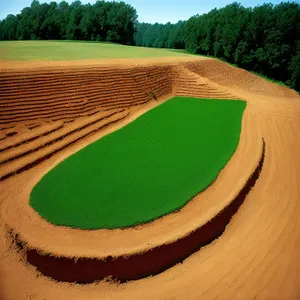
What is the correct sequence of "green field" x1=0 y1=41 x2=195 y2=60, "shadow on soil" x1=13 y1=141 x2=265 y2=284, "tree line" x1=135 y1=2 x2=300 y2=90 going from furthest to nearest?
"tree line" x1=135 y1=2 x2=300 y2=90 < "green field" x1=0 y1=41 x2=195 y2=60 < "shadow on soil" x1=13 y1=141 x2=265 y2=284

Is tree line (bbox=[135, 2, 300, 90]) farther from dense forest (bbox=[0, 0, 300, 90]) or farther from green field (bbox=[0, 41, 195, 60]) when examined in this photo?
green field (bbox=[0, 41, 195, 60])

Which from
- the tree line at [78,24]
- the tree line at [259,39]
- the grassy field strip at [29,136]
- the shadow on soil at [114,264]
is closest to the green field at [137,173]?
the shadow on soil at [114,264]

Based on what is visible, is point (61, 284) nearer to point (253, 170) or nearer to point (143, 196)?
point (143, 196)

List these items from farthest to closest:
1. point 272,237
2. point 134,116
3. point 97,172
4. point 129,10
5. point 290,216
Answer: point 129,10
point 134,116
point 97,172
point 290,216
point 272,237

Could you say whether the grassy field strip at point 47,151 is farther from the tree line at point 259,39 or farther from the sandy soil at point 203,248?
the tree line at point 259,39

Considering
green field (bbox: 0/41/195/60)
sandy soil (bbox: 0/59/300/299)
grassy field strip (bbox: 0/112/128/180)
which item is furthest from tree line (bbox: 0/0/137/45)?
sandy soil (bbox: 0/59/300/299)

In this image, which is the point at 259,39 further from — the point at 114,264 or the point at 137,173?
the point at 114,264

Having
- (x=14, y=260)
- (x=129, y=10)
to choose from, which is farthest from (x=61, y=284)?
(x=129, y=10)
